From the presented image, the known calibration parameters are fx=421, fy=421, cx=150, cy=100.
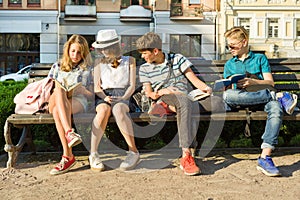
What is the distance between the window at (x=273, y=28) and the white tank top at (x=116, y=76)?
2429 centimetres

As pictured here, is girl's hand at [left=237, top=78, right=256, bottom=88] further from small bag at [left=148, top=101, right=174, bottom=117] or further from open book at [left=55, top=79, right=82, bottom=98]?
open book at [left=55, top=79, right=82, bottom=98]

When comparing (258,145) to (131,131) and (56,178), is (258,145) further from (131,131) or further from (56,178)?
(56,178)

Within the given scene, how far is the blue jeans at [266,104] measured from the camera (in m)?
4.15

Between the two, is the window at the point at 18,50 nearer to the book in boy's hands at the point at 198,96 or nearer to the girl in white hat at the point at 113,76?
the girl in white hat at the point at 113,76

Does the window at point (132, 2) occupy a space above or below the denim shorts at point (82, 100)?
above

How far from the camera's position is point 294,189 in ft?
12.2

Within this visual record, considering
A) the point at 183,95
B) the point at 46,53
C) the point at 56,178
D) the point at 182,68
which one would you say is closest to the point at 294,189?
the point at 183,95

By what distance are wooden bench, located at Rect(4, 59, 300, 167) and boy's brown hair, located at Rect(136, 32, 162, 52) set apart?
72cm

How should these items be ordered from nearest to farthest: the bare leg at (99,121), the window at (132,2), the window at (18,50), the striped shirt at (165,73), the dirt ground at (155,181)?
the dirt ground at (155,181) → the bare leg at (99,121) → the striped shirt at (165,73) → the window at (18,50) → the window at (132,2)

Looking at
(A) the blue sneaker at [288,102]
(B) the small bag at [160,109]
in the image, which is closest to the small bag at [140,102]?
(B) the small bag at [160,109]

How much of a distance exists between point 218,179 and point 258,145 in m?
1.79

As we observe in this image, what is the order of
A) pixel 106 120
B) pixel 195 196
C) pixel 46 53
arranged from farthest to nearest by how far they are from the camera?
pixel 46 53 < pixel 106 120 < pixel 195 196

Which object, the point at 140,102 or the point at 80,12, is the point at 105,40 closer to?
the point at 140,102

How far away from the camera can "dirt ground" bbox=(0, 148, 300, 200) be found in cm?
359
